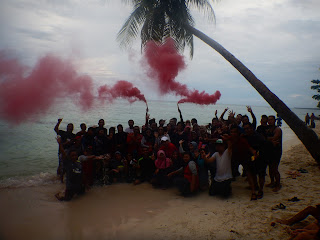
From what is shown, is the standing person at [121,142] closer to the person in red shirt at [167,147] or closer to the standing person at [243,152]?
the person in red shirt at [167,147]

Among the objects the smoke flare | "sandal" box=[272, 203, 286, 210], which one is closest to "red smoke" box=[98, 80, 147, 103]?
the smoke flare

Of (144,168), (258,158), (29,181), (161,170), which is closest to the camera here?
(258,158)

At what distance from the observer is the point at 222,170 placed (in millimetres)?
6449

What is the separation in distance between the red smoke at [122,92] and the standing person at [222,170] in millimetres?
6074

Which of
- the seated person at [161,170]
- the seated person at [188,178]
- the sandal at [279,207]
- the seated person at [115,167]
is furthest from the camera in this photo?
the seated person at [115,167]

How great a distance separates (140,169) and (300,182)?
17.4 feet

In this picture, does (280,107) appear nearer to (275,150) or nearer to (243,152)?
(275,150)

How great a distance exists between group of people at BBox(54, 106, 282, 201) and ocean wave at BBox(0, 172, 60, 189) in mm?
744

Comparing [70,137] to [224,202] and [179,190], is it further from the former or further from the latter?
[224,202]

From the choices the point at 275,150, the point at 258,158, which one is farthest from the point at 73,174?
the point at 275,150

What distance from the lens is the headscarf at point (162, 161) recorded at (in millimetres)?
7473

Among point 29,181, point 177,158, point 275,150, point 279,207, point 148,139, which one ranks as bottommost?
point 29,181

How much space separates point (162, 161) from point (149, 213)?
1.90m

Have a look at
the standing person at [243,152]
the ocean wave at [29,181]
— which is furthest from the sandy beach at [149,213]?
the ocean wave at [29,181]
